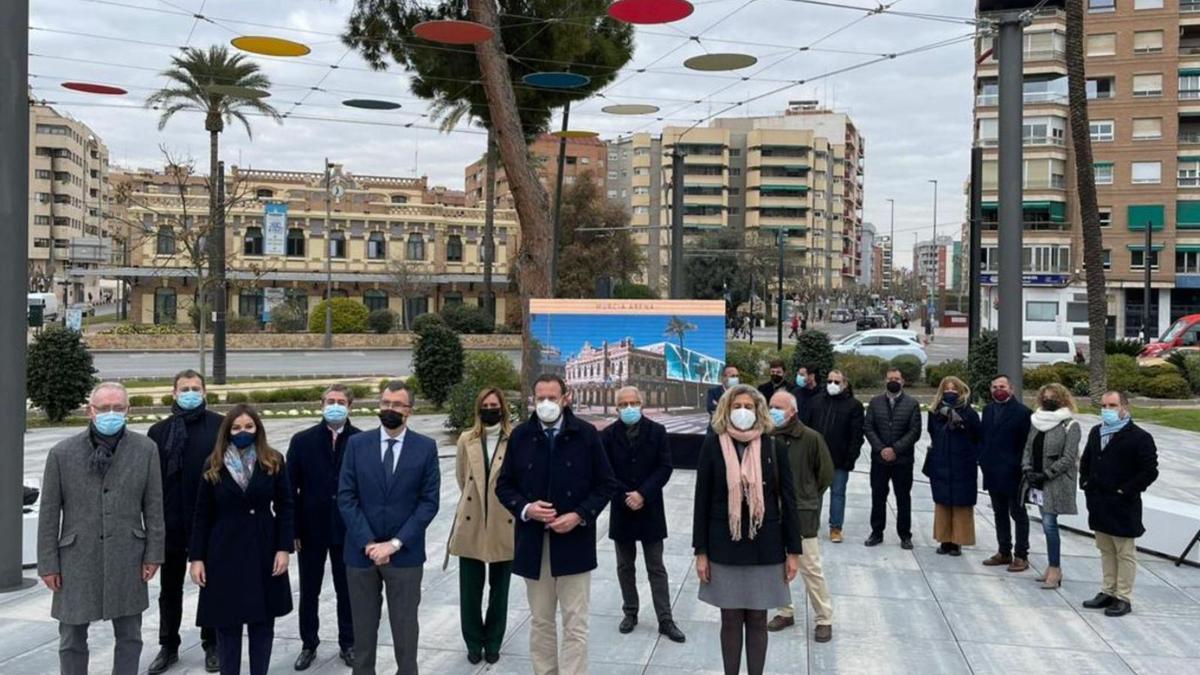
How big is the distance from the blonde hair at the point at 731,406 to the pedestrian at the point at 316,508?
231 cm

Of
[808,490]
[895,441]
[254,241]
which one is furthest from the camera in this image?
[254,241]

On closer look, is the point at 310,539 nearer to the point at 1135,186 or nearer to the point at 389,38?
the point at 389,38

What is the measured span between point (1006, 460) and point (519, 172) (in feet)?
34.5

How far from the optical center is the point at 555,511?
5.48 meters

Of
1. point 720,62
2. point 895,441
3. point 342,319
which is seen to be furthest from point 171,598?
point 342,319

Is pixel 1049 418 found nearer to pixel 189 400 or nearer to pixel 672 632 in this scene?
pixel 672 632

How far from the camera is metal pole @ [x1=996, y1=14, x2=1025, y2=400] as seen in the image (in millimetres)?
10742

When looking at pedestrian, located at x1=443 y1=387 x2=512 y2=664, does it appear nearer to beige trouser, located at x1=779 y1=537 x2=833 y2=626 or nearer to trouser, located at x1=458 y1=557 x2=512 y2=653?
trouser, located at x1=458 y1=557 x2=512 y2=653

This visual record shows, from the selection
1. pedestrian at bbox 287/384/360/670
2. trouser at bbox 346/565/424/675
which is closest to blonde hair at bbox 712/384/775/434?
trouser at bbox 346/565/424/675

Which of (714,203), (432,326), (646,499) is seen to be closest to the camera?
(646,499)

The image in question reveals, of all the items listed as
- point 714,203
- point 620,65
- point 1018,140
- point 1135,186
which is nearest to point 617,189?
point 714,203

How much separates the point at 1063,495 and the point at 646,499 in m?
3.75

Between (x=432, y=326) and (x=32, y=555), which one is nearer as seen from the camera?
(x=32, y=555)

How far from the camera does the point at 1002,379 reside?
8734mm
